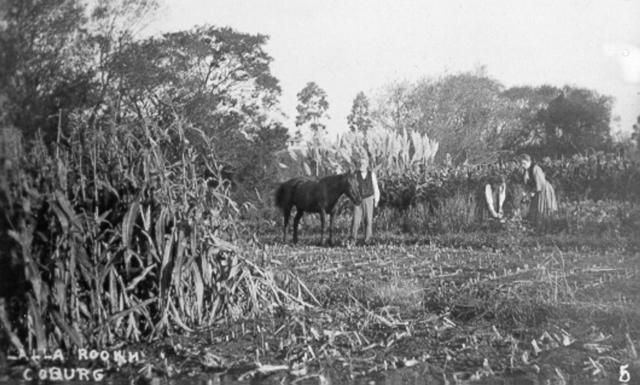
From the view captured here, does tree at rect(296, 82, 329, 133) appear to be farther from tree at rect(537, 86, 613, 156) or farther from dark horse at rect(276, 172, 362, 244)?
tree at rect(537, 86, 613, 156)

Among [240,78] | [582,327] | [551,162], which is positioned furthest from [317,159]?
[582,327]

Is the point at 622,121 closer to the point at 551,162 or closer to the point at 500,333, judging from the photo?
the point at 551,162

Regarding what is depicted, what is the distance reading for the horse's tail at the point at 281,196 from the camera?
171 inches

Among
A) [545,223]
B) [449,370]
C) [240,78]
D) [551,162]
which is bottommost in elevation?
[449,370]

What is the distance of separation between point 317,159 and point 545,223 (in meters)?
1.45

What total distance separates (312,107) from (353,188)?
29.8 inches

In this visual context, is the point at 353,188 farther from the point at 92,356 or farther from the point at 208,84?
the point at 92,356

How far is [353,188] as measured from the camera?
179 inches

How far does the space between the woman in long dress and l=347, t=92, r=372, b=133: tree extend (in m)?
0.92

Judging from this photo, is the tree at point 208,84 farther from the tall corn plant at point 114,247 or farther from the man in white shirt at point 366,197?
the man in white shirt at point 366,197

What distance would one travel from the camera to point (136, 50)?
3.65 m

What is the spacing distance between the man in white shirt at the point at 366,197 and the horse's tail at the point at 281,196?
49cm

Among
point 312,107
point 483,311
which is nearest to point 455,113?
point 312,107

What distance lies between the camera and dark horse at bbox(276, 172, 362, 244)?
4.39 metres
